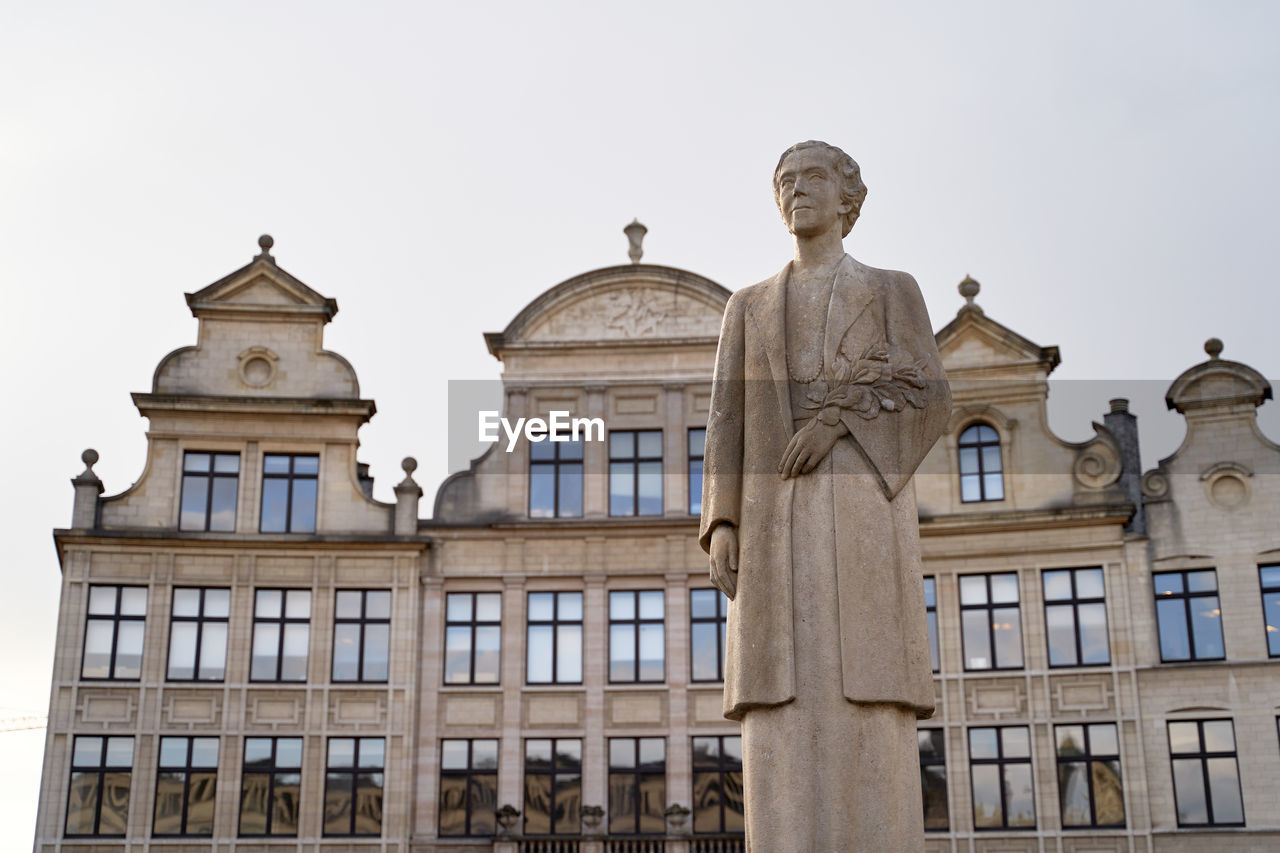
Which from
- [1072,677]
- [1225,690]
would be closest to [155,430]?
[1072,677]

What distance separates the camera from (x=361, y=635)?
3256 cm

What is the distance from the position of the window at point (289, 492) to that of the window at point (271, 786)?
13.8 feet

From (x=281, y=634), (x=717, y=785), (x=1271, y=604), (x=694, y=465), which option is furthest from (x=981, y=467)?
(x=281, y=634)

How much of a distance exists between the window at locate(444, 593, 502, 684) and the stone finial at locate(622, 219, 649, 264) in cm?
813


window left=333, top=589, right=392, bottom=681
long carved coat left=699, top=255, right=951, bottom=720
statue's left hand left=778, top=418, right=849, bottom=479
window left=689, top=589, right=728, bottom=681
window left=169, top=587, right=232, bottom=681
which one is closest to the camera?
long carved coat left=699, top=255, right=951, bottom=720

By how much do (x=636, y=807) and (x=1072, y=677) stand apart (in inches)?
337

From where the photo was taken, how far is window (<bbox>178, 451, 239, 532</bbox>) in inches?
1298

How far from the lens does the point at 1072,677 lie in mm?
31469

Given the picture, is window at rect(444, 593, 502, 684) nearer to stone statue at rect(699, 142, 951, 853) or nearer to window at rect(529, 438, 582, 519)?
window at rect(529, 438, 582, 519)

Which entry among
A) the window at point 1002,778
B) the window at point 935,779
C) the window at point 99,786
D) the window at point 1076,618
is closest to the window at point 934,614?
the window at point 935,779

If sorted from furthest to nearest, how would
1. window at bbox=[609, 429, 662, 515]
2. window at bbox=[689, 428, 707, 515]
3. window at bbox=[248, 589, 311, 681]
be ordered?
window at bbox=[609, 429, 662, 515] < window at bbox=[689, 428, 707, 515] < window at bbox=[248, 589, 311, 681]

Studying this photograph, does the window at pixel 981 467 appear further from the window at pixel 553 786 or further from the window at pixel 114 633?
the window at pixel 114 633

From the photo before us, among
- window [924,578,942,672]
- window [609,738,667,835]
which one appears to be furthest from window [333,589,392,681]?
window [924,578,942,672]

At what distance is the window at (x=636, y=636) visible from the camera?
32.6 m
